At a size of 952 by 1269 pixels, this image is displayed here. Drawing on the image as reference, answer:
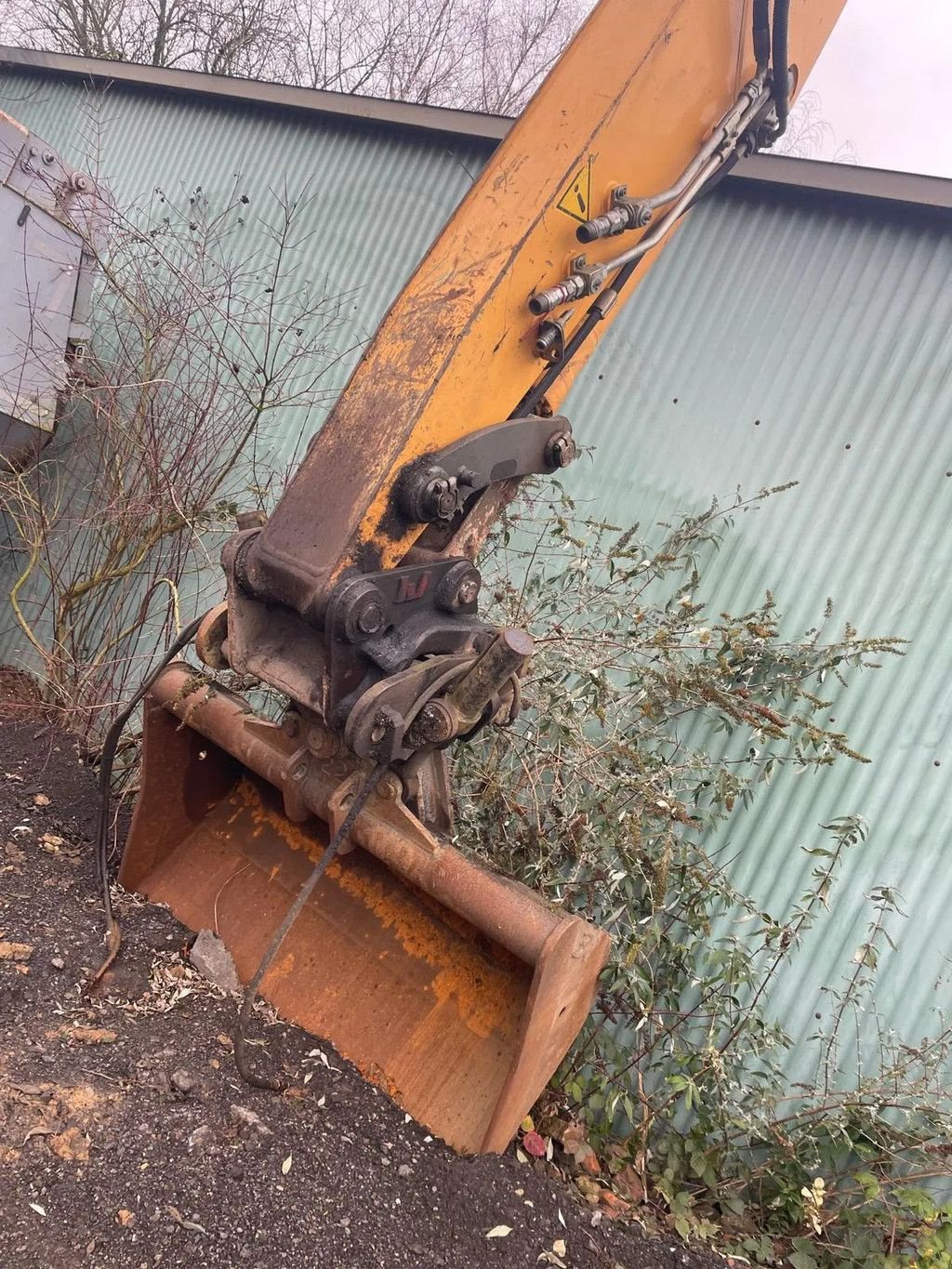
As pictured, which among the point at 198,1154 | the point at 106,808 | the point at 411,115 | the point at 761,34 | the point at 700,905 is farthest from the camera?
the point at 411,115

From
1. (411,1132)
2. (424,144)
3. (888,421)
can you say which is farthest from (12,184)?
(411,1132)

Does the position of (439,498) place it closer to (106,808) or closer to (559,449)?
(559,449)

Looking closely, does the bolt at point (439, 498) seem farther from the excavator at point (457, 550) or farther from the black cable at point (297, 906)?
the black cable at point (297, 906)

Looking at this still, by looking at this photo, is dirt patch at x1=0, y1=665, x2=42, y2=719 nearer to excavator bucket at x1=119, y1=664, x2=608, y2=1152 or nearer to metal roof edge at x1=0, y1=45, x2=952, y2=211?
excavator bucket at x1=119, y1=664, x2=608, y2=1152

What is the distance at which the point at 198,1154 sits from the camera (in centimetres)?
186

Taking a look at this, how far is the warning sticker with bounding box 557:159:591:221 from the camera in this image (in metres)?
2.02

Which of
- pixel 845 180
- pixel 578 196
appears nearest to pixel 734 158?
pixel 578 196

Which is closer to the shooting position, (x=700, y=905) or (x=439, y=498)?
(x=439, y=498)

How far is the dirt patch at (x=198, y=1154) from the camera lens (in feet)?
5.54

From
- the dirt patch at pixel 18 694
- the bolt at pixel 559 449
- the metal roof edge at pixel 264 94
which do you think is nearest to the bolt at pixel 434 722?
the bolt at pixel 559 449

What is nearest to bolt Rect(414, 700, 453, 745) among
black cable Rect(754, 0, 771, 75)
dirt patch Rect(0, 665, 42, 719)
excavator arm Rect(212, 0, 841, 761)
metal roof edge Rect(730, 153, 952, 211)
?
excavator arm Rect(212, 0, 841, 761)

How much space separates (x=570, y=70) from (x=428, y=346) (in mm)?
804

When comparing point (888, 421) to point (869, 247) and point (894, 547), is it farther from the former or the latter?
point (869, 247)

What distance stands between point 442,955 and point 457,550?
117 cm
